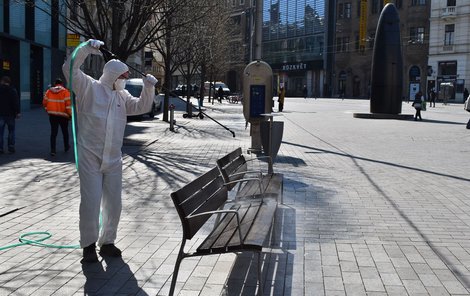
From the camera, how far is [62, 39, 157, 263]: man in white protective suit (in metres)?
5.24

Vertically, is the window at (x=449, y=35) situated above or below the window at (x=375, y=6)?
below

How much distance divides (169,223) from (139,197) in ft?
5.51

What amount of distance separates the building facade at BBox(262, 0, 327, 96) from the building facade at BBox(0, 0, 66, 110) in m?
53.8

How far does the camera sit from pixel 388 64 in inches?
1186

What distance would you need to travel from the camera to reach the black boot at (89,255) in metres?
5.30

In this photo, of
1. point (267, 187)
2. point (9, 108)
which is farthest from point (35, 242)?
point (9, 108)

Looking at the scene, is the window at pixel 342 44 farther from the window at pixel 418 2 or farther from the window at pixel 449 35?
the window at pixel 449 35

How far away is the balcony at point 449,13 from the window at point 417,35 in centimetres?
493

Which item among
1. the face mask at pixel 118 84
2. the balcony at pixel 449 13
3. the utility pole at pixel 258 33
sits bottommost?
the face mask at pixel 118 84

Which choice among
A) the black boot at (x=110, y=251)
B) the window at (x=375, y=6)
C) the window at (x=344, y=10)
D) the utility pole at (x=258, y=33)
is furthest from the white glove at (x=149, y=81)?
the window at (x=344, y=10)

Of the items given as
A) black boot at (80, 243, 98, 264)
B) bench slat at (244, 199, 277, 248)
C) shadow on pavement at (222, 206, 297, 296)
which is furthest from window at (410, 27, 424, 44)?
black boot at (80, 243, 98, 264)

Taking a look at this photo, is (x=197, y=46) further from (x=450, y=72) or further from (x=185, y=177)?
(x=450, y=72)

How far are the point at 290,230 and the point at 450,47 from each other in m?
66.2

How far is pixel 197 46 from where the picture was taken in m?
31.1
